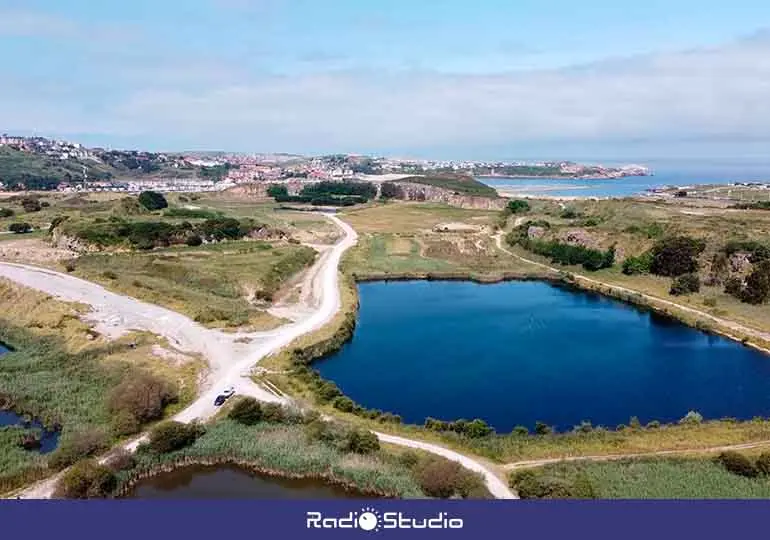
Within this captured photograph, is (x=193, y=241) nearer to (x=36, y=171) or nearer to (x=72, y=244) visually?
(x=72, y=244)

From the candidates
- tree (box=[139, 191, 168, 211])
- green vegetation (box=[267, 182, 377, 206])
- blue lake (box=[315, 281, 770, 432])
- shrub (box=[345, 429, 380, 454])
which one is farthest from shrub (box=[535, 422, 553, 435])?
green vegetation (box=[267, 182, 377, 206])

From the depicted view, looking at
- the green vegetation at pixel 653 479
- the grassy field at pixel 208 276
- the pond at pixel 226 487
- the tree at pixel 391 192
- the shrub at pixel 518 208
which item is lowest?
the pond at pixel 226 487

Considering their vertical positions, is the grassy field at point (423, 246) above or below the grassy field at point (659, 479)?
above

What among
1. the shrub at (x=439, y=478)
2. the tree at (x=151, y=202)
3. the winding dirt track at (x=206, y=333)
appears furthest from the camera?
the tree at (x=151, y=202)

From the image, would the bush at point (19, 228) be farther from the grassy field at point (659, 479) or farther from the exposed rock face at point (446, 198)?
the grassy field at point (659, 479)

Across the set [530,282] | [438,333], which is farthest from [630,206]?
[438,333]

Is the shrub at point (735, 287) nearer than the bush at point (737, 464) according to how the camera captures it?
No

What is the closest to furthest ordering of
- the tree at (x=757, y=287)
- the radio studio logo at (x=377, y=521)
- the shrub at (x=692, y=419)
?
the radio studio logo at (x=377, y=521)
the shrub at (x=692, y=419)
the tree at (x=757, y=287)

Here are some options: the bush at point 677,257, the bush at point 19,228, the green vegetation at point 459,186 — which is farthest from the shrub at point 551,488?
the green vegetation at point 459,186
